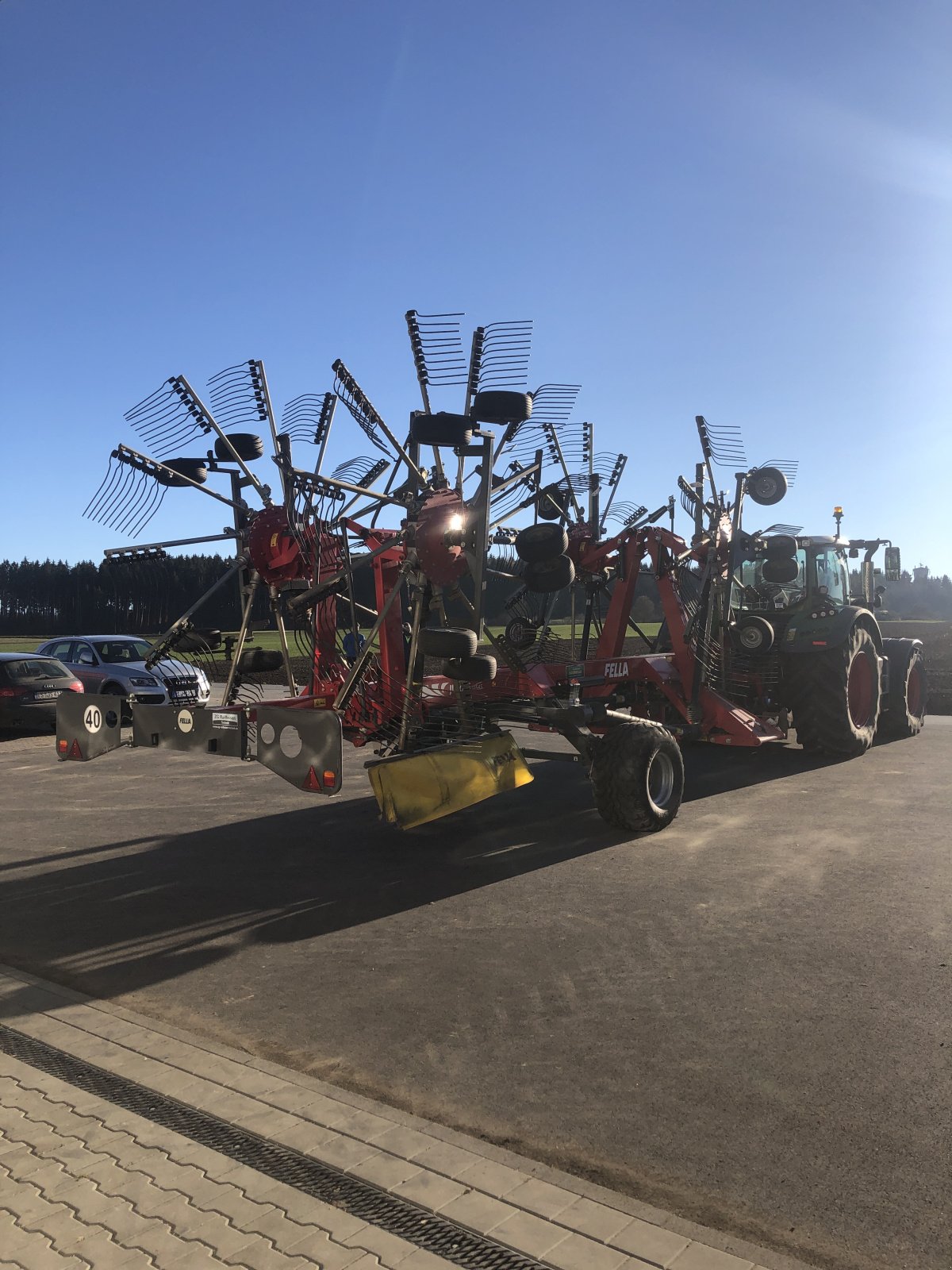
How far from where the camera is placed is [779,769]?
11.3 meters

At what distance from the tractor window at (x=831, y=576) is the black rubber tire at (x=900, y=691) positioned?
108 cm

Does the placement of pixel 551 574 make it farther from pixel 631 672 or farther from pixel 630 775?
pixel 631 672

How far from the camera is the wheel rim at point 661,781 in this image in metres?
8.16

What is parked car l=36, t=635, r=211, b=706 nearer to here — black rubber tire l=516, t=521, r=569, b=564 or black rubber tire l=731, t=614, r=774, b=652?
black rubber tire l=731, t=614, r=774, b=652

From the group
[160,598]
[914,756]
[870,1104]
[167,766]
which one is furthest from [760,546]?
[870,1104]

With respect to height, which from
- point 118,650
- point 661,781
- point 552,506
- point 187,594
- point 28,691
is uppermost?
point 552,506

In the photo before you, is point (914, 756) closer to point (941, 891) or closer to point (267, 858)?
point (941, 891)

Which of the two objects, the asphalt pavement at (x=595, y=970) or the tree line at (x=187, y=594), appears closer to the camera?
the asphalt pavement at (x=595, y=970)

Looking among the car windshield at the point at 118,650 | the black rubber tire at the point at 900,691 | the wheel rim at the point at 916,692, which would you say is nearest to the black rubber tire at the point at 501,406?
the black rubber tire at the point at 900,691

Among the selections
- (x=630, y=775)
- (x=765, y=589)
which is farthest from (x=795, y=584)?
(x=630, y=775)

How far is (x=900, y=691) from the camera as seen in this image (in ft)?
45.3

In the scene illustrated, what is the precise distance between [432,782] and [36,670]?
10.9 m

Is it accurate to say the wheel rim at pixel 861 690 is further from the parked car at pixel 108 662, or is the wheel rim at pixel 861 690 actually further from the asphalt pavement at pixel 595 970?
the parked car at pixel 108 662

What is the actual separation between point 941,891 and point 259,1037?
4367 millimetres
